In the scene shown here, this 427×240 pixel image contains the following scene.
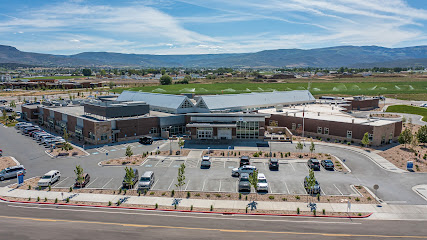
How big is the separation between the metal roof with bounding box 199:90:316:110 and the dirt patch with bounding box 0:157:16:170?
142ft

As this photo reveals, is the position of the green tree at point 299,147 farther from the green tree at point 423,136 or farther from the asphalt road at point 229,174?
the green tree at point 423,136

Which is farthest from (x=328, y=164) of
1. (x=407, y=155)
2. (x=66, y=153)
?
(x=66, y=153)

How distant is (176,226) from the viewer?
28.9 metres

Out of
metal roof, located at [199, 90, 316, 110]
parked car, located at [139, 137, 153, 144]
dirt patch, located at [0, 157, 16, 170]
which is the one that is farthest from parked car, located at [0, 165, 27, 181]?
metal roof, located at [199, 90, 316, 110]

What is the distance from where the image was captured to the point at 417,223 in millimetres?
29609

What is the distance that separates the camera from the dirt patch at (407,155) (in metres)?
48.3

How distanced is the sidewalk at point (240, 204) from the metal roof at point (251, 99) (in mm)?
45381

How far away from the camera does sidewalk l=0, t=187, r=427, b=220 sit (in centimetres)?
3184

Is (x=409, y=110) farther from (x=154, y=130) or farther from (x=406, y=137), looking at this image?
(x=154, y=130)

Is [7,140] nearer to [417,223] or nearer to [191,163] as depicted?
[191,163]

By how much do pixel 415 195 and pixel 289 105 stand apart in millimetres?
63965

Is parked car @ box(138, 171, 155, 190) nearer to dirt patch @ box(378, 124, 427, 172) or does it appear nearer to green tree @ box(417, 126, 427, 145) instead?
dirt patch @ box(378, 124, 427, 172)

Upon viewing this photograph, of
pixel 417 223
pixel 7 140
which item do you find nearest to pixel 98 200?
pixel 417 223

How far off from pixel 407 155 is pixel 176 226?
44566 millimetres
